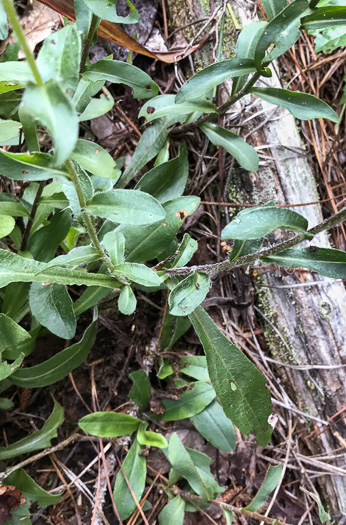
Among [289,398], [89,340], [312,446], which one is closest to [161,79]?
[89,340]

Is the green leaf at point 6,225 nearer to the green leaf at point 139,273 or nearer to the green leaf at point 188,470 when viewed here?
the green leaf at point 139,273

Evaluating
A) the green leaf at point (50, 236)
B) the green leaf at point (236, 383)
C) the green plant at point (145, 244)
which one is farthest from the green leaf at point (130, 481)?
the green leaf at point (50, 236)

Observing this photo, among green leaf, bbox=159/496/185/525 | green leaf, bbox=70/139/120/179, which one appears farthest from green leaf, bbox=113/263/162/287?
green leaf, bbox=159/496/185/525

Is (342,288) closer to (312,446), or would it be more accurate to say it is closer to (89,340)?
A: (312,446)

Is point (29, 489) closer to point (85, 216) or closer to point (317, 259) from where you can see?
point (85, 216)

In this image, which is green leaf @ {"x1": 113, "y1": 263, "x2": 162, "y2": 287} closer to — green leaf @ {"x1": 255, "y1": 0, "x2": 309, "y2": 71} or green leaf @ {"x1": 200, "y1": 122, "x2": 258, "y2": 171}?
green leaf @ {"x1": 200, "y1": 122, "x2": 258, "y2": 171}

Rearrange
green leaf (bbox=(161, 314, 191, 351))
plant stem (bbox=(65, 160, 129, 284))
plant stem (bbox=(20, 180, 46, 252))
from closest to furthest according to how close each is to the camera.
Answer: plant stem (bbox=(65, 160, 129, 284))
plant stem (bbox=(20, 180, 46, 252))
green leaf (bbox=(161, 314, 191, 351))
